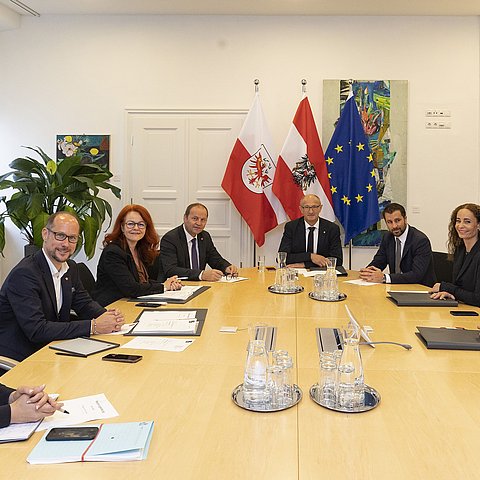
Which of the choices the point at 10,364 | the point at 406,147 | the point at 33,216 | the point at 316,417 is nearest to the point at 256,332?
the point at 316,417

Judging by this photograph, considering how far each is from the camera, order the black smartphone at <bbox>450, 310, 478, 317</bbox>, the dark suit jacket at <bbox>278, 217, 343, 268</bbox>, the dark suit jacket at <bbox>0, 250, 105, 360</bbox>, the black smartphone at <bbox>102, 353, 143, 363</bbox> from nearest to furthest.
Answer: the black smartphone at <bbox>102, 353, 143, 363</bbox>
the dark suit jacket at <bbox>0, 250, 105, 360</bbox>
the black smartphone at <bbox>450, 310, 478, 317</bbox>
the dark suit jacket at <bbox>278, 217, 343, 268</bbox>

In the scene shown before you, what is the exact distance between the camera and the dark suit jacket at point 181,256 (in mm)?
4000

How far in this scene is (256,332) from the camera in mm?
1812

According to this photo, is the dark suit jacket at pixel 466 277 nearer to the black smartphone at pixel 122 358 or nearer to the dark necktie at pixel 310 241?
the dark necktie at pixel 310 241

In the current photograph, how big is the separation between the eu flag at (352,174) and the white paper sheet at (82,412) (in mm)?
4172

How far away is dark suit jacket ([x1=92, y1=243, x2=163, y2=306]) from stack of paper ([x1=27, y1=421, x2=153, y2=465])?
1835 millimetres

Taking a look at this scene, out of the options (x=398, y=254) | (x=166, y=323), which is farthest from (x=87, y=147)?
(x=166, y=323)

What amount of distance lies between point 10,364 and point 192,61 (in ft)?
13.7

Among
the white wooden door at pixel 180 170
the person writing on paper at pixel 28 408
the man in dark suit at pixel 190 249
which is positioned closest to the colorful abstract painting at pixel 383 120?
the white wooden door at pixel 180 170

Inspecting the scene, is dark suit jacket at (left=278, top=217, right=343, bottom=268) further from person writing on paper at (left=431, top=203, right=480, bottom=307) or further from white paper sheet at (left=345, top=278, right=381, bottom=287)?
person writing on paper at (left=431, top=203, right=480, bottom=307)

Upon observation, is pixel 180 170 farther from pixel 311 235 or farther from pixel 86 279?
pixel 86 279

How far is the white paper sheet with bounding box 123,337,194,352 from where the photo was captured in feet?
6.95

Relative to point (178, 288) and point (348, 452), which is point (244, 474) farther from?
point (178, 288)

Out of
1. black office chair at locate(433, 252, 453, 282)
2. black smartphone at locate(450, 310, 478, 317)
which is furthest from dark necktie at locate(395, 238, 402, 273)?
black smartphone at locate(450, 310, 478, 317)
